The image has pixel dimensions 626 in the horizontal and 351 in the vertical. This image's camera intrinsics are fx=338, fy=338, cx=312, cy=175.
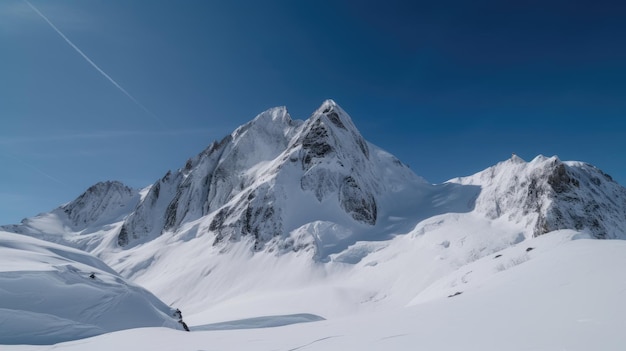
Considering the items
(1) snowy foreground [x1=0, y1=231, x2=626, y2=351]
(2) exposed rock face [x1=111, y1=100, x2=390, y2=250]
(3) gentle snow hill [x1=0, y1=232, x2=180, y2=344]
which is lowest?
(1) snowy foreground [x1=0, y1=231, x2=626, y2=351]

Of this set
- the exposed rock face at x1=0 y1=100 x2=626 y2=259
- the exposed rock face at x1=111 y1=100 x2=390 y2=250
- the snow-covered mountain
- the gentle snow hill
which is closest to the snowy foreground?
the gentle snow hill

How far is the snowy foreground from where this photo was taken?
5.52 m

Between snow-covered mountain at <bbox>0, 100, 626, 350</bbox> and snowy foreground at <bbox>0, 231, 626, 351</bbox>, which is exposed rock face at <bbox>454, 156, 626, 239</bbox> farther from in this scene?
snowy foreground at <bbox>0, 231, 626, 351</bbox>

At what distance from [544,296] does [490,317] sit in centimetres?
210

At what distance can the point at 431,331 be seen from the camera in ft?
21.6

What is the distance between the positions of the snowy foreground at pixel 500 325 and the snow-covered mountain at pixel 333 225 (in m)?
7.78

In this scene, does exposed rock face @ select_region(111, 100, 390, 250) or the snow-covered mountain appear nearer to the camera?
the snow-covered mountain

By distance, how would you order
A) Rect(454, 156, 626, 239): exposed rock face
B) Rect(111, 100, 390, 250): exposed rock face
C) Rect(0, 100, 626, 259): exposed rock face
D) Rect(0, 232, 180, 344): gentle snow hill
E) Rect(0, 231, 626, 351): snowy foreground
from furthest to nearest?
1. Rect(111, 100, 390, 250): exposed rock face
2. Rect(0, 100, 626, 259): exposed rock face
3. Rect(454, 156, 626, 239): exposed rock face
4. Rect(0, 232, 180, 344): gentle snow hill
5. Rect(0, 231, 626, 351): snowy foreground

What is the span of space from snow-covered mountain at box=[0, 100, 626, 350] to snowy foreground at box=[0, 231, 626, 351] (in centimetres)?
778

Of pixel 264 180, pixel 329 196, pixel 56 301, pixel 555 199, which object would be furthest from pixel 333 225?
pixel 56 301

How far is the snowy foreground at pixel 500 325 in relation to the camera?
5516 millimetres

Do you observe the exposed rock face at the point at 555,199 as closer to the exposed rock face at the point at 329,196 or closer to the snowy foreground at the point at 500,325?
the exposed rock face at the point at 329,196

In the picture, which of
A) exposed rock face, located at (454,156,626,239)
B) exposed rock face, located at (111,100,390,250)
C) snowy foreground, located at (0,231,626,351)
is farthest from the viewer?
exposed rock face, located at (111,100,390,250)

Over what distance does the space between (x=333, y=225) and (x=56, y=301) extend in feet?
171
